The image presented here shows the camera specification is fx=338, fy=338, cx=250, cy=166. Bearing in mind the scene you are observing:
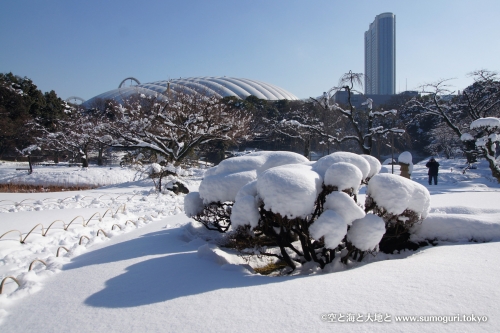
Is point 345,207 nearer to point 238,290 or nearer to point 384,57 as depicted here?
point 238,290

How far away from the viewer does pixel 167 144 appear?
15.0 m

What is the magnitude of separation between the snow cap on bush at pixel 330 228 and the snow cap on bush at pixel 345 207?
3.4 inches

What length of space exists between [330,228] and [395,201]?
2.86 ft

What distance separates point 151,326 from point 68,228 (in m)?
4.43

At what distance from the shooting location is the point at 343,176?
3648 millimetres

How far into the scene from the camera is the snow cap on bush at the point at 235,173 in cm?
452

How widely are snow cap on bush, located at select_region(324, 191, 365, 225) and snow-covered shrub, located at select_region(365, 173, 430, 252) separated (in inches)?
17.0

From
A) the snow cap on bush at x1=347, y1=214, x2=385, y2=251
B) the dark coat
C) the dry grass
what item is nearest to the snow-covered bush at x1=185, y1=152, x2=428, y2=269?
the snow cap on bush at x1=347, y1=214, x2=385, y2=251

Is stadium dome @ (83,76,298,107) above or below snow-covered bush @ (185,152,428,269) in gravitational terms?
above

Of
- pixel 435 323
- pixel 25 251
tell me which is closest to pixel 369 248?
pixel 435 323

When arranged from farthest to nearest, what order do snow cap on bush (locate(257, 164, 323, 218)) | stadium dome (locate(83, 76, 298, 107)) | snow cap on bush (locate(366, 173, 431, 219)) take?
stadium dome (locate(83, 76, 298, 107)), snow cap on bush (locate(366, 173, 431, 219)), snow cap on bush (locate(257, 164, 323, 218))

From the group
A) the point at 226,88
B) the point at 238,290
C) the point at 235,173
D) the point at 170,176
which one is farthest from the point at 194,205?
the point at 226,88

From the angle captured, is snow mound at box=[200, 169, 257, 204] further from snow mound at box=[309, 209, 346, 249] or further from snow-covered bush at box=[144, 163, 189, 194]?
snow-covered bush at box=[144, 163, 189, 194]

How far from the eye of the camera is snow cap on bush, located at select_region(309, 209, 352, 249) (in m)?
3.40
